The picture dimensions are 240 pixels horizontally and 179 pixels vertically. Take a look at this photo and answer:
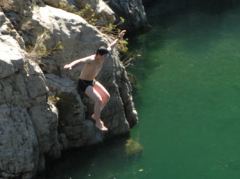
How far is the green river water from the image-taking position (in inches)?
563

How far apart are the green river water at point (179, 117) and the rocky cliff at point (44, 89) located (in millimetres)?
624

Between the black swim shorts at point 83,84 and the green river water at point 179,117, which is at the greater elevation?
the black swim shorts at point 83,84

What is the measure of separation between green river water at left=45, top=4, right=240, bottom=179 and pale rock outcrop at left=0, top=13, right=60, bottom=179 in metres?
1.31

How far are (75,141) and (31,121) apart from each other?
6.02ft

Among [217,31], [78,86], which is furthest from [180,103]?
[217,31]

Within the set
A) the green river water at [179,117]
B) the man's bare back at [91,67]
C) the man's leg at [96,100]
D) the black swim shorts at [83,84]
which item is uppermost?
the man's bare back at [91,67]

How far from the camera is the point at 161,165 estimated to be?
14531mm

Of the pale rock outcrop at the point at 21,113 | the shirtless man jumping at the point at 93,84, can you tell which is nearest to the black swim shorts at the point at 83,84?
the shirtless man jumping at the point at 93,84

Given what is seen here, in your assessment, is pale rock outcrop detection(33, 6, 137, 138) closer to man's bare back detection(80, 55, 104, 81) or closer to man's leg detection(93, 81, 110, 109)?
man's leg detection(93, 81, 110, 109)

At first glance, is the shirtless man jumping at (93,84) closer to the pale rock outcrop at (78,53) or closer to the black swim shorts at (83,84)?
the black swim shorts at (83,84)

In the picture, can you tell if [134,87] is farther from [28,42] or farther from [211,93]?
[28,42]

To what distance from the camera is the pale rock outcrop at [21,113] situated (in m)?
12.3

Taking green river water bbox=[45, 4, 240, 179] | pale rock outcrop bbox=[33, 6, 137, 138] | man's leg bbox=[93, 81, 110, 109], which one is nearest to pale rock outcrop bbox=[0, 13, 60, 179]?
pale rock outcrop bbox=[33, 6, 137, 138]

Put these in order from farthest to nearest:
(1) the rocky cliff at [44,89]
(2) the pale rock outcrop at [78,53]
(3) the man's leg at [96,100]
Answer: (2) the pale rock outcrop at [78,53]
(3) the man's leg at [96,100]
(1) the rocky cliff at [44,89]
